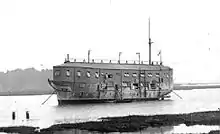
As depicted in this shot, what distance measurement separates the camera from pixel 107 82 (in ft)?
270

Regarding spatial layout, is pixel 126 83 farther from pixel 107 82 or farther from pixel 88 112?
pixel 88 112

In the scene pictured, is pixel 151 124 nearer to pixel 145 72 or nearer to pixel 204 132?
pixel 204 132

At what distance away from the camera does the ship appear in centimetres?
7794

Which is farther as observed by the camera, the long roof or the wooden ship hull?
the long roof

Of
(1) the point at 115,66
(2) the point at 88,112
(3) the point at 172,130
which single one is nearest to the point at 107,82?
(1) the point at 115,66

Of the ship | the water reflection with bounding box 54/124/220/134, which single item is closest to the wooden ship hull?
the ship

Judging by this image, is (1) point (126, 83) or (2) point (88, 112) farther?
(1) point (126, 83)

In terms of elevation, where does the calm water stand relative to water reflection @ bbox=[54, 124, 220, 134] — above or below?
below

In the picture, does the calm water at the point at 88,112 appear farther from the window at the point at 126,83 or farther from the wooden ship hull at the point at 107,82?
the window at the point at 126,83

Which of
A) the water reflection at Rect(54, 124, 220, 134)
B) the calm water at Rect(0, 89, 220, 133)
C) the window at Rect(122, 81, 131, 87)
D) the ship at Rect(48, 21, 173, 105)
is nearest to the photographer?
the water reflection at Rect(54, 124, 220, 134)

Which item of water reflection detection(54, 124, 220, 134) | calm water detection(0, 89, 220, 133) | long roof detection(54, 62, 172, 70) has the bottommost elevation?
calm water detection(0, 89, 220, 133)

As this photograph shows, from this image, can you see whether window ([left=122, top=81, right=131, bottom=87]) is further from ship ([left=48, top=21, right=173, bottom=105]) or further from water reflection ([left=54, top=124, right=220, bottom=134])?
water reflection ([left=54, top=124, right=220, bottom=134])

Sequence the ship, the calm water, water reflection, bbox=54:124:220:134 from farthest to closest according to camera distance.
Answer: the ship < the calm water < water reflection, bbox=54:124:220:134

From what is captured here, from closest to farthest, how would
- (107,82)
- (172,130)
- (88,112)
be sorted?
(172,130), (88,112), (107,82)
